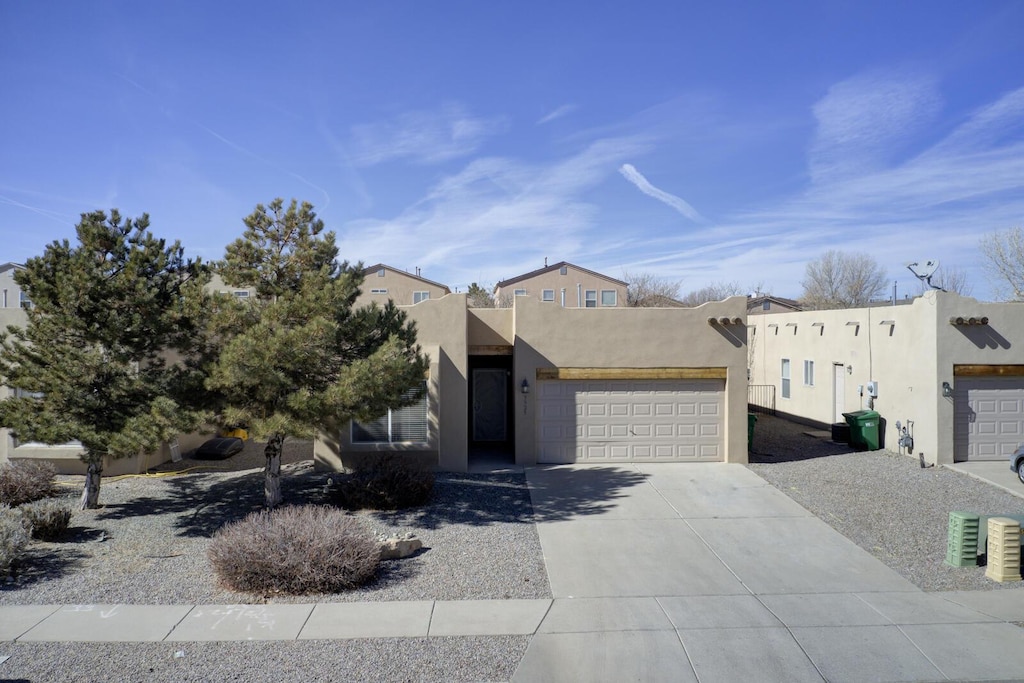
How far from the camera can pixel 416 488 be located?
12.1 meters

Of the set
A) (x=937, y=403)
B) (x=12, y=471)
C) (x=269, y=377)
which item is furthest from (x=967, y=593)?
(x=12, y=471)

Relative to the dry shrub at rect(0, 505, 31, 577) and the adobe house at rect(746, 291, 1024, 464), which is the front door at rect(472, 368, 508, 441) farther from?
the dry shrub at rect(0, 505, 31, 577)

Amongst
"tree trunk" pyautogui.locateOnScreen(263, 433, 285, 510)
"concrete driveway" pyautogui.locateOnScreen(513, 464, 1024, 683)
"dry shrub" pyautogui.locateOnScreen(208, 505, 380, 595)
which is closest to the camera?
"concrete driveway" pyautogui.locateOnScreen(513, 464, 1024, 683)

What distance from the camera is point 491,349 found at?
16297mm

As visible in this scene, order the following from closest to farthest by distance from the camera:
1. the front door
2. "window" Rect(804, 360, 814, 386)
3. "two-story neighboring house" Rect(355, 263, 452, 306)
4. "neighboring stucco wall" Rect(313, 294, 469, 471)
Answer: "neighboring stucco wall" Rect(313, 294, 469, 471) → the front door → "window" Rect(804, 360, 814, 386) → "two-story neighboring house" Rect(355, 263, 452, 306)

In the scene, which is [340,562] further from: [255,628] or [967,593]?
[967,593]

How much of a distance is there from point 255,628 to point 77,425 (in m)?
5.27

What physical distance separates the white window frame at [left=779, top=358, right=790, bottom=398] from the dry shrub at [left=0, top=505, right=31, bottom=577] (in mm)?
22004

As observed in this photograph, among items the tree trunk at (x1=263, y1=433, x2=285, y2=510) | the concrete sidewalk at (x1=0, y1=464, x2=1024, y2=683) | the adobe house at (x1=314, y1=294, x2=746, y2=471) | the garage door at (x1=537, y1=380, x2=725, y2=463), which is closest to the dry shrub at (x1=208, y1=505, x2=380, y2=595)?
the concrete sidewalk at (x1=0, y1=464, x2=1024, y2=683)

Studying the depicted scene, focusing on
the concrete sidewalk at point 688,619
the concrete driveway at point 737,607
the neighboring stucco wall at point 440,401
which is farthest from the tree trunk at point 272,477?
the concrete driveway at point 737,607

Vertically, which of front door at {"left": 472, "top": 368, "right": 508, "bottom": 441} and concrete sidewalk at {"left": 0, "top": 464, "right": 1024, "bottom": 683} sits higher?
front door at {"left": 472, "top": 368, "right": 508, "bottom": 441}

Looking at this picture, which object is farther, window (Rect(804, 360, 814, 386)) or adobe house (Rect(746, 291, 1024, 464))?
window (Rect(804, 360, 814, 386))

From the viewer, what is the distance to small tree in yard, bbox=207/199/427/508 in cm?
992

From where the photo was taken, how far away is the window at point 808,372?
71.6ft
